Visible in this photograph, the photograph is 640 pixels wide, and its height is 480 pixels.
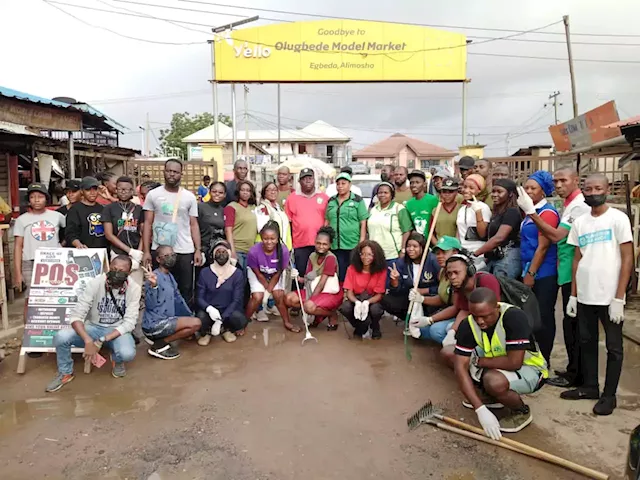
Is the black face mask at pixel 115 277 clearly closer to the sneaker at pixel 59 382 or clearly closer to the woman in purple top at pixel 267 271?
the sneaker at pixel 59 382

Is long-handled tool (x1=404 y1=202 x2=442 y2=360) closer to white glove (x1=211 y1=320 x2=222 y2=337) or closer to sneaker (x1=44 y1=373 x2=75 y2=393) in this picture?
white glove (x1=211 y1=320 x2=222 y2=337)

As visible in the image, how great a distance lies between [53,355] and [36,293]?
69 cm

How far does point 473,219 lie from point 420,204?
92 cm

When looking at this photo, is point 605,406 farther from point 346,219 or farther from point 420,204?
point 346,219

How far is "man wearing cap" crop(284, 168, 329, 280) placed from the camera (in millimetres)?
6008

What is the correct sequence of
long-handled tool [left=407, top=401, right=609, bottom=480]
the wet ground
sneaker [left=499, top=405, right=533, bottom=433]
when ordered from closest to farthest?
long-handled tool [left=407, top=401, right=609, bottom=480], the wet ground, sneaker [left=499, top=405, right=533, bottom=433]

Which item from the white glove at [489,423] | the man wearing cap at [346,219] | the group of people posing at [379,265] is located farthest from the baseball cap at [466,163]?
the white glove at [489,423]

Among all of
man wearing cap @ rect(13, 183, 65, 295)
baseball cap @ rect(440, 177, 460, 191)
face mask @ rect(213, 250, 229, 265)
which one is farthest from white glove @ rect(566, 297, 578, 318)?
man wearing cap @ rect(13, 183, 65, 295)

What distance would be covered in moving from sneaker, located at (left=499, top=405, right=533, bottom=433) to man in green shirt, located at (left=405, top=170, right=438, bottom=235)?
2.45 metres

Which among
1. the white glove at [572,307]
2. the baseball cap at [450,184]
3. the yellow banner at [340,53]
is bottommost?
the white glove at [572,307]

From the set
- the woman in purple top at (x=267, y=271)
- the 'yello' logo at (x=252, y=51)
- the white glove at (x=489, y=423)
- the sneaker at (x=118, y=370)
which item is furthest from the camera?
the 'yello' logo at (x=252, y=51)

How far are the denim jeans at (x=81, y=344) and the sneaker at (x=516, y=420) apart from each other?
10.3 ft

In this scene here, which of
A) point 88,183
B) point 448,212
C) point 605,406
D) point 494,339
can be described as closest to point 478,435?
point 494,339

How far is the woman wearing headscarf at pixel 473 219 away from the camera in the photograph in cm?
480
